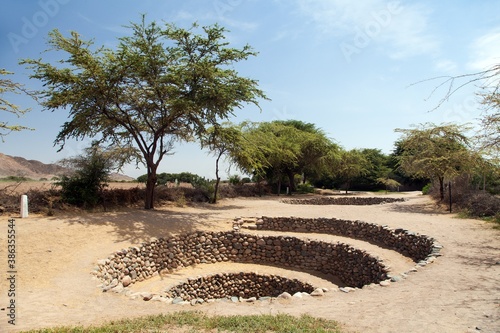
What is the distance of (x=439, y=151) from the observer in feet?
62.2

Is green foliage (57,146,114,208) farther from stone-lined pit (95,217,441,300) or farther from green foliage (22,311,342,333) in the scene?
green foliage (22,311,342,333)

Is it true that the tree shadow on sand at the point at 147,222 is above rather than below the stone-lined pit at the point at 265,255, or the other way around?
above

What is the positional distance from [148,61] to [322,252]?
36.3 feet

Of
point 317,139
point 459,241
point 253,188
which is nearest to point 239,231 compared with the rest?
point 459,241

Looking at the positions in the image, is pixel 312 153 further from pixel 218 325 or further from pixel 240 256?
pixel 218 325

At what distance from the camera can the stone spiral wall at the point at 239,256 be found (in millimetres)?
10039

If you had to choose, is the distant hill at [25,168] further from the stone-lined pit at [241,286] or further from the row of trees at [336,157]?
the stone-lined pit at [241,286]

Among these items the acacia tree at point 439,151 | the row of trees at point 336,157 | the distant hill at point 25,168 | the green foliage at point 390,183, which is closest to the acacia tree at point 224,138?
the row of trees at point 336,157

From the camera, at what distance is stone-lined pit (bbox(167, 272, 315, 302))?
36.8 ft

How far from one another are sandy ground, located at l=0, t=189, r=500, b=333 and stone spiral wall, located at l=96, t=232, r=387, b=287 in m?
0.41

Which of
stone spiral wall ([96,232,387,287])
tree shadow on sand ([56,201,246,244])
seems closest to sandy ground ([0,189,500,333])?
tree shadow on sand ([56,201,246,244])

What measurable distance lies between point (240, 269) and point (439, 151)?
1402 centimetres

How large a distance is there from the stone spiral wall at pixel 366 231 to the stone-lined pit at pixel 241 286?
3.62m

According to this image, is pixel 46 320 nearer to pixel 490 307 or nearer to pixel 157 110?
pixel 490 307
